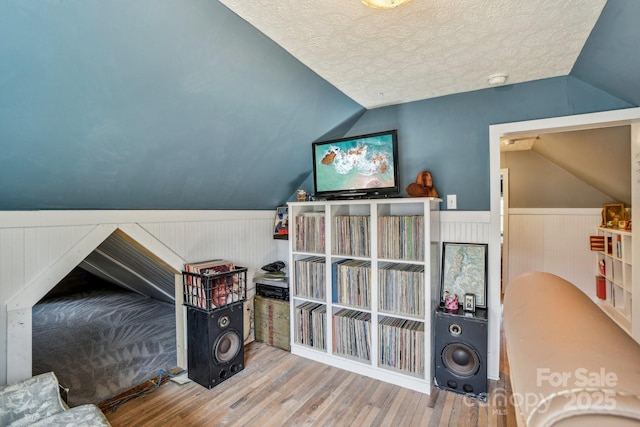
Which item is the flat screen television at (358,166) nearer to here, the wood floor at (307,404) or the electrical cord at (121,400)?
the wood floor at (307,404)

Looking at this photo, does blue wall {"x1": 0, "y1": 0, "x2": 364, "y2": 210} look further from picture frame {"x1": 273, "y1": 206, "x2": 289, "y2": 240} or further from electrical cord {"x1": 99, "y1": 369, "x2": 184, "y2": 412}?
electrical cord {"x1": 99, "y1": 369, "x2": 184, "y2": 412}

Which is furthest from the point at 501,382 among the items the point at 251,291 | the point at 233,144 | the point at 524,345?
the point at 233,144

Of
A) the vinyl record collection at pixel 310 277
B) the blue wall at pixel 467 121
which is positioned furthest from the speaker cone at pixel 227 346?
the blue wall at pixel 467 121

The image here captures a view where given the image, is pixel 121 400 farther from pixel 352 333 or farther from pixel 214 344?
pixel 352 333

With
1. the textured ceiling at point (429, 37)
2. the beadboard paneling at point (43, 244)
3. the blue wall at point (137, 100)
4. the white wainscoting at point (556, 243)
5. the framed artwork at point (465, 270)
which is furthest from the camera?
the white wainscoting at point (556, 243)

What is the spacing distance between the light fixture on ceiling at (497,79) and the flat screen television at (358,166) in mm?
707

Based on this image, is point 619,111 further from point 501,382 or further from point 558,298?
point 558,298

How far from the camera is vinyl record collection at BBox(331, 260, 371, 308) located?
2432 millimetres

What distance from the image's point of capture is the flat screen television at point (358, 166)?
2.35 m

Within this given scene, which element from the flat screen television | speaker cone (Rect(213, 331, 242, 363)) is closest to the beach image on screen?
the flat screen television

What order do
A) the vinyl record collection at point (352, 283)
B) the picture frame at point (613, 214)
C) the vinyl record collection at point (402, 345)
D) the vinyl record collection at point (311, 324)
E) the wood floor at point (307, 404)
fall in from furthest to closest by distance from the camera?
the picture frame at point (613, 214) < the vinyl record collection at point (311, 324) < the vinyl record collection at point (352, 283) < the vinyl record collection at point (402, 345) < the wood floor at point (307, 404)

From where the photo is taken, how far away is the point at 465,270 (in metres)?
2.38

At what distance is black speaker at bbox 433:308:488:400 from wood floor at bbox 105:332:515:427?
0.27 feet

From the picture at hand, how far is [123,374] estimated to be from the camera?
8.02ft
